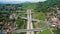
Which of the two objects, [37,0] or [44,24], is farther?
[37,0]

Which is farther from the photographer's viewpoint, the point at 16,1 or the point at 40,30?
the point at 16,1

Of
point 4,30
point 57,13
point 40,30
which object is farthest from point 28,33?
point 57,13

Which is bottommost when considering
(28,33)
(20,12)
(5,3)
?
(28,33)

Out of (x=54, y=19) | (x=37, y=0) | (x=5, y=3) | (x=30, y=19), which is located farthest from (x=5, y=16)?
(x=54, y=19)

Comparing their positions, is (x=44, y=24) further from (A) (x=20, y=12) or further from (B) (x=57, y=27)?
(A) (x=20, y=12)

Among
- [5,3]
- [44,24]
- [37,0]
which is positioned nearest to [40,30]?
[44,24]

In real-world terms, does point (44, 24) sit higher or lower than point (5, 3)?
lower

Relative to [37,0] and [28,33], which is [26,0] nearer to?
[37,0]

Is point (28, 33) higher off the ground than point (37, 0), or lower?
lower

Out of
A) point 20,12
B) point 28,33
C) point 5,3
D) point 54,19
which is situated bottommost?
point 28,33
